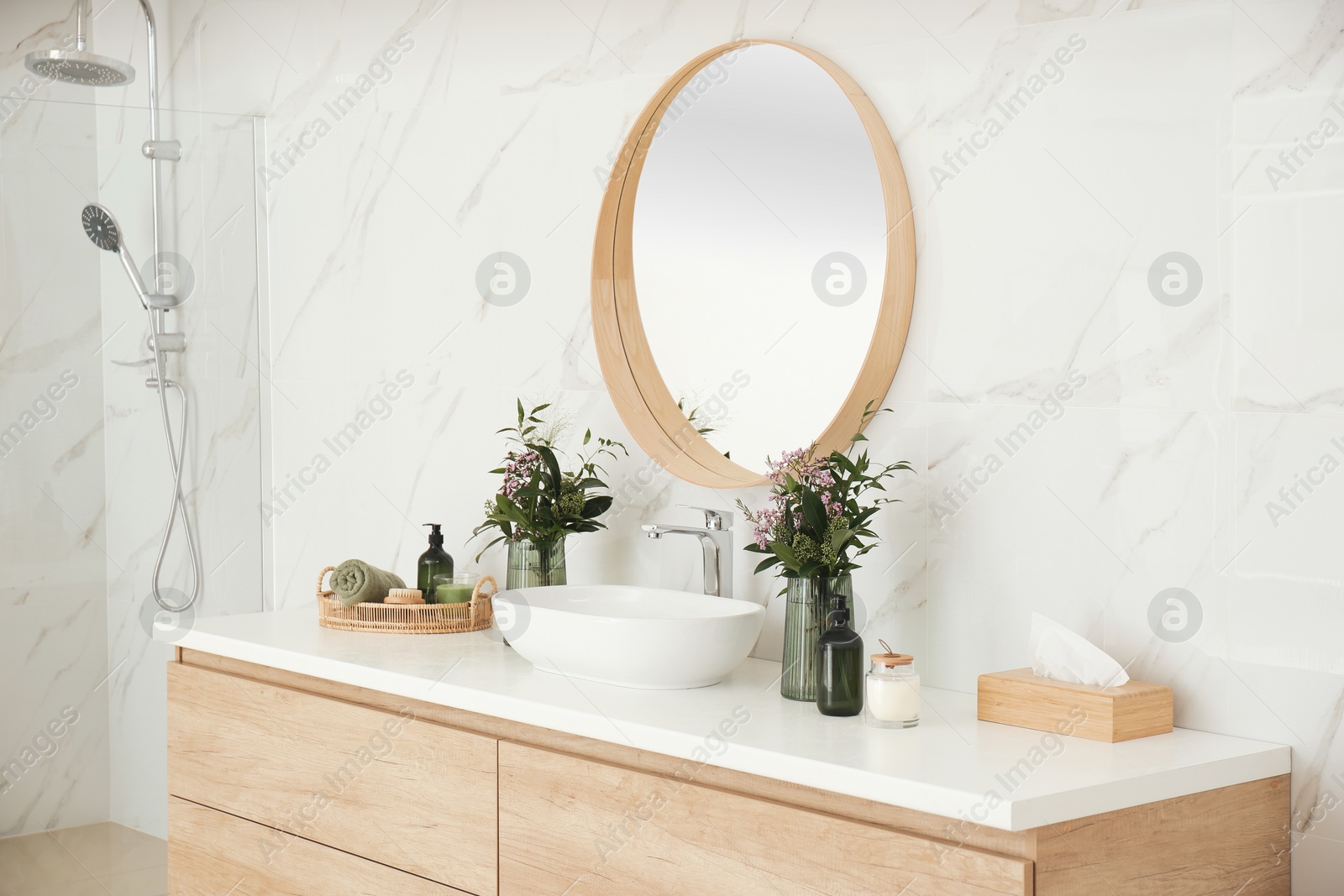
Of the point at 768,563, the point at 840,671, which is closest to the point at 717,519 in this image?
the point at 768,563

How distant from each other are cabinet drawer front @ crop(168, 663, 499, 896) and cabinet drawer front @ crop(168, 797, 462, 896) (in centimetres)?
2

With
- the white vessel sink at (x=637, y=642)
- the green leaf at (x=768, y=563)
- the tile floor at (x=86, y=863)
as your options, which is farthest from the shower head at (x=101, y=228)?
the green leaf at (x=768, y=563)

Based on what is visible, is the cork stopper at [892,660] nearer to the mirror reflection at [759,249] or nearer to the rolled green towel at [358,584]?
the mirror reflection at [759,249]

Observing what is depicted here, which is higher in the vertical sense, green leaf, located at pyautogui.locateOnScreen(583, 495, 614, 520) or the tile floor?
green leaf, located at pyautogui.locateOnScreen(583, 495, 614, 520)

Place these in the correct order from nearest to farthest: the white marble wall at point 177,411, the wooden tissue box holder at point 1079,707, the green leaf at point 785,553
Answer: the wooden tissue box holder at point 1079,707, the green leaf at point 785,553, the white marble wall at point 177,411

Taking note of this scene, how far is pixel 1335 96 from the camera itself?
1620 mm

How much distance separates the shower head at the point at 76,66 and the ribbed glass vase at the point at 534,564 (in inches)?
59.0

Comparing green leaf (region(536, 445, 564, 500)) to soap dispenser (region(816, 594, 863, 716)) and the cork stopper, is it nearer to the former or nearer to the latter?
soap dispenser (region(816, 594, 863, 716))

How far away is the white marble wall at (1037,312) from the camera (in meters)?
1.67

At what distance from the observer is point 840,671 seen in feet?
5.82

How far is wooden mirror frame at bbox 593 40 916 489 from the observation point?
6.75ft

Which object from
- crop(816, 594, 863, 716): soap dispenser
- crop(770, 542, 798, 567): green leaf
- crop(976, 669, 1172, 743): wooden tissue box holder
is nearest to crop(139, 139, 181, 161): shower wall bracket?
crop(770, 542, 798, 567): green leaf

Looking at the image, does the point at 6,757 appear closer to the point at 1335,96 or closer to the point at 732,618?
the point at 732,618

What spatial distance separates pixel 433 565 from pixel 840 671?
1035mm
